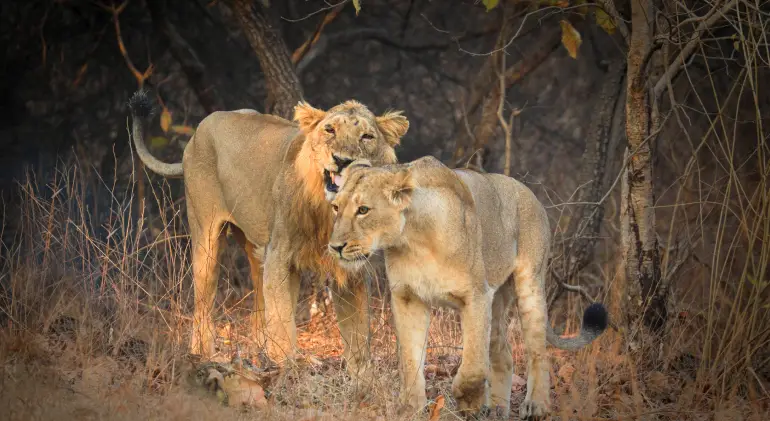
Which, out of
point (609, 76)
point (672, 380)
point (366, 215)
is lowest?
point (672, 380)

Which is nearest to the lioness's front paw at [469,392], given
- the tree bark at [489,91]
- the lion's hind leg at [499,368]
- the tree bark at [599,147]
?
the lion's hind leg at [499,368]

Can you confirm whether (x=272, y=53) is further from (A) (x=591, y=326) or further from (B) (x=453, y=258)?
(B) (x=453, y=258)

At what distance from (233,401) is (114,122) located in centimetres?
639

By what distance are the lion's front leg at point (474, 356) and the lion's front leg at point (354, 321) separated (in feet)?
2.83

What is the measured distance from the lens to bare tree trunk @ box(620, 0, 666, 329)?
5.60m

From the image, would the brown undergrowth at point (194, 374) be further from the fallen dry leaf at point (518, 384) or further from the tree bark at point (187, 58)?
the tree bark at point (187, 58)

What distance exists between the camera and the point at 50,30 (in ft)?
34.1

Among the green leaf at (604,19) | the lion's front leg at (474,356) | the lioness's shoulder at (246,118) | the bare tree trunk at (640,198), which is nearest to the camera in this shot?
the lion's front leg at (474,356)

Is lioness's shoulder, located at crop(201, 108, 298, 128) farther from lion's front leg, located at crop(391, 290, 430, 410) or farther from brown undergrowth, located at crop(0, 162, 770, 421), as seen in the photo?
lion's front leg, located at crop(391, 290, 430, 410)

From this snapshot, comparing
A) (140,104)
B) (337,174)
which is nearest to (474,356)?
(337,174)

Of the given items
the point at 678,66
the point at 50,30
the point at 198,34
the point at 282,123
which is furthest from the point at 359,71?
the point at 678,66

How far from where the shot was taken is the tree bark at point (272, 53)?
8.05 meters

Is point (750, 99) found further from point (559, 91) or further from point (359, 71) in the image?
point (359, 71)

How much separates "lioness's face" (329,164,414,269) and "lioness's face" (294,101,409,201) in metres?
0.91
